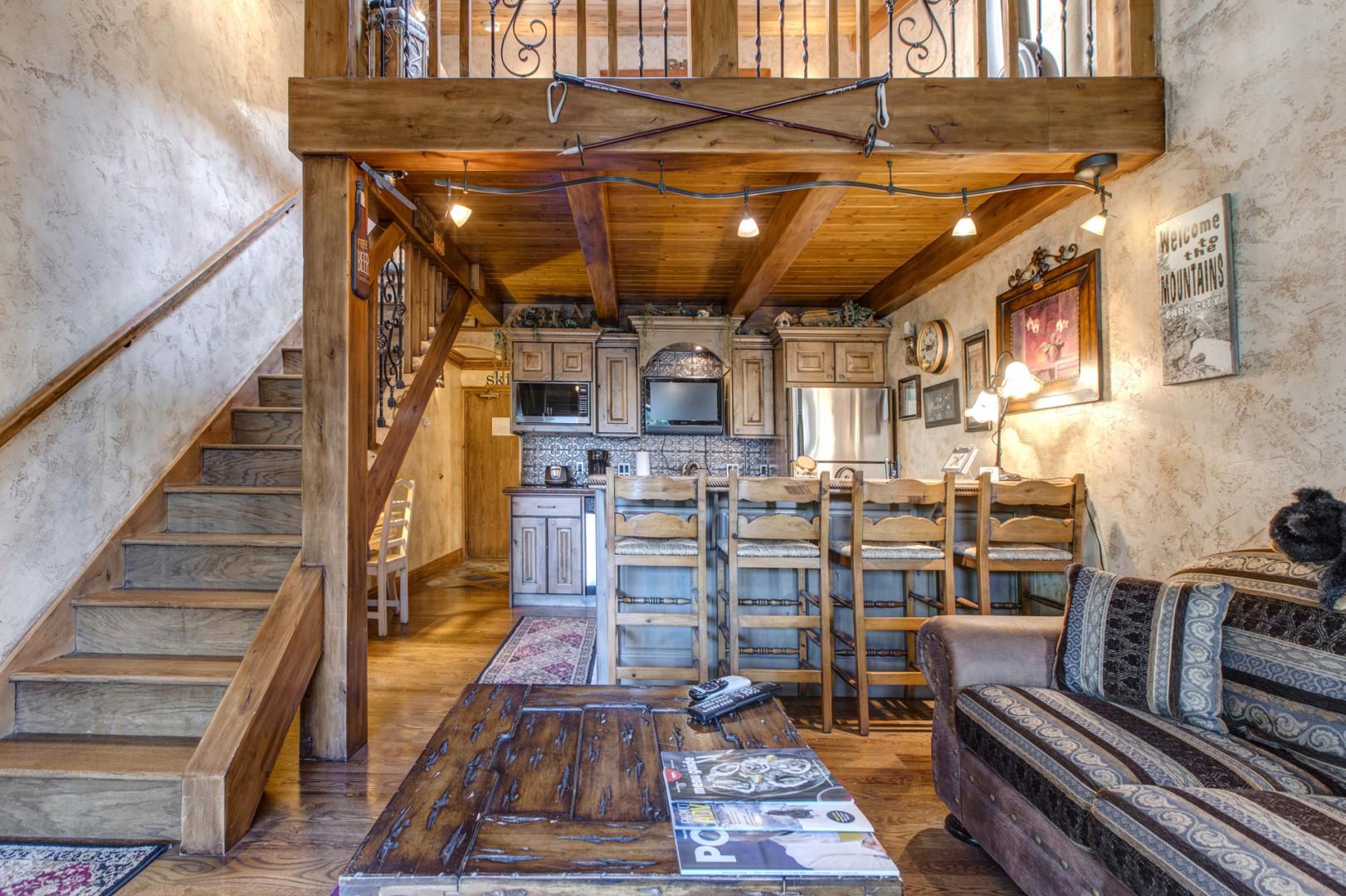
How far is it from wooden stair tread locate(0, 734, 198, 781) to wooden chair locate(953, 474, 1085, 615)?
2.98 m

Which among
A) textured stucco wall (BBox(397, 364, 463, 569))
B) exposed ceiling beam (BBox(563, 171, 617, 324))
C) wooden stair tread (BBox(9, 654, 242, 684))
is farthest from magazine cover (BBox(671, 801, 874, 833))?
textured stucco wall (BBox(397, 364, 463, 569))

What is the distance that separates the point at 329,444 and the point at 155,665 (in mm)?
991

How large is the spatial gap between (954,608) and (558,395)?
3632 millimetres

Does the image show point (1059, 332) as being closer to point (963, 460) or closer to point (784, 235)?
point (963, 460)

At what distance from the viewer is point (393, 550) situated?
4.46 metres

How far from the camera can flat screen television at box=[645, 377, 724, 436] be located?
5.54m

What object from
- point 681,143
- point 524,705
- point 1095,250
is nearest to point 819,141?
point 681,143

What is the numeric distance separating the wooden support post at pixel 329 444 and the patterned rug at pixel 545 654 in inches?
29.0

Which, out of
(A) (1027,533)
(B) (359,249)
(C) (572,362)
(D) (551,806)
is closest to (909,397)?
(A) (1027,533)

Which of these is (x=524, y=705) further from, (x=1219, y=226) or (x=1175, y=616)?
(x=1219, y=226)

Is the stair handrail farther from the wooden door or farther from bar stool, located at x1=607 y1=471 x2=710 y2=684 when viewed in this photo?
the wooden door

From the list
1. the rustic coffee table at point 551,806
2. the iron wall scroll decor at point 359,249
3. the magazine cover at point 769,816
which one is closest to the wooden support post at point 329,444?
the iron wall scroll decor at point 359,249

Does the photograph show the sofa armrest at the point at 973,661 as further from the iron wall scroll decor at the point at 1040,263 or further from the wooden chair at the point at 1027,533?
the iron wall scroll decor at the point at 1040,263

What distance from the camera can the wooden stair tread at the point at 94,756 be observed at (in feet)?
6.34
